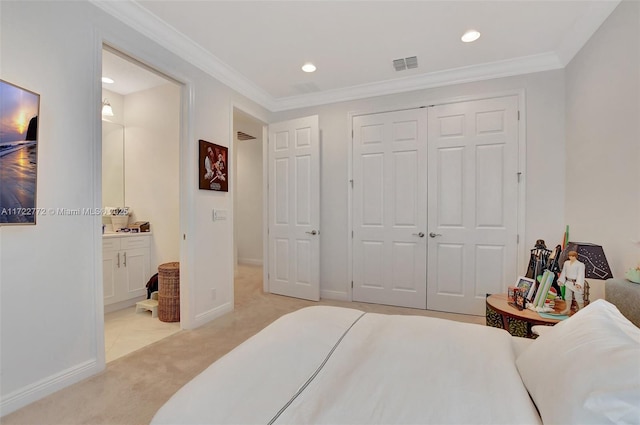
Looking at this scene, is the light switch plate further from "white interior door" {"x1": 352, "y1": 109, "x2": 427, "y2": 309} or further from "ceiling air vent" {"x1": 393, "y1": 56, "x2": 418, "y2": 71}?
"ceiling air vent" {"x1": 393, "y1": 56, "x2": 418, "y2": 71}

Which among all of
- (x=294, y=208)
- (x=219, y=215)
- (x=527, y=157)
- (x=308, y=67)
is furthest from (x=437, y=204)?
(x=219, y=215)

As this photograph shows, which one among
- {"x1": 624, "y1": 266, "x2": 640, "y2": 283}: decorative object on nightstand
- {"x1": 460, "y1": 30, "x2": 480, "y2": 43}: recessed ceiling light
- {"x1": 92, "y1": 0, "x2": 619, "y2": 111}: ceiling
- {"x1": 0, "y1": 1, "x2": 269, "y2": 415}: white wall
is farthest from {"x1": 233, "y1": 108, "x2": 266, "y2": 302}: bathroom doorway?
{"x1": 624, "y1": 266, "x2": 640, "y2": 283}: decorative object on nightstand

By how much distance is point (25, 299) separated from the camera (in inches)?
68.7

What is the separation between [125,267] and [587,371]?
4.06 metres

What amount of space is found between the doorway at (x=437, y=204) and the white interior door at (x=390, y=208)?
1 centimetres

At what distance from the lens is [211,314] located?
3.12m

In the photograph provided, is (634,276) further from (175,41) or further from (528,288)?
(175,41)

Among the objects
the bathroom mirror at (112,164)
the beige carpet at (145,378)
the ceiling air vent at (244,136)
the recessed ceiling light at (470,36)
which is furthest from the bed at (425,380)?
the ceiling air vent at (244,136)

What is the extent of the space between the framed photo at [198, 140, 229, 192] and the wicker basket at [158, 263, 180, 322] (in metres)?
0.95

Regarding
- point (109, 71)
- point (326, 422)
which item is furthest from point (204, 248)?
point (326, 422)

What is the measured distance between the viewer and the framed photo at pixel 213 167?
2965 millimetres

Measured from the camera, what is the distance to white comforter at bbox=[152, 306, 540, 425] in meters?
0.82

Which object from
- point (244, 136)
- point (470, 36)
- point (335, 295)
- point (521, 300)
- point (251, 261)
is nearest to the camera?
point (521, 300)

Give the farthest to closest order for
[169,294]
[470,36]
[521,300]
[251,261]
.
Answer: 1. [251,261]
2. [169,294]
3. [470,36]
4. [521,300]
